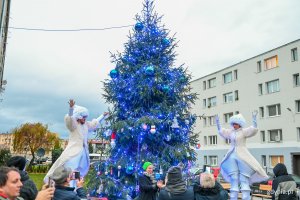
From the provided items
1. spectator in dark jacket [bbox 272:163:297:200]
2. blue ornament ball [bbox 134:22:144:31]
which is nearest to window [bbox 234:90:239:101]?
blue ornament ball [bbox 134:22:144:31]

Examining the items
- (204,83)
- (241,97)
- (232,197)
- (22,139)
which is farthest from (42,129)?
(232,197)

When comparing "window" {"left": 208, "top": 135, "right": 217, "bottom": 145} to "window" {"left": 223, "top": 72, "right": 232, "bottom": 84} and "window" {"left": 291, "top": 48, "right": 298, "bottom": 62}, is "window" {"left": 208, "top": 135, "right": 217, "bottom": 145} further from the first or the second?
"window" {"left": 291, "top": 48, "right": 298, "bottom": 62}

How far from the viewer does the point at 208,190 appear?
491 centimetres

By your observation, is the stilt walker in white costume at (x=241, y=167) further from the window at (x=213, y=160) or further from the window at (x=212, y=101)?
the window at (x=212, y=101)

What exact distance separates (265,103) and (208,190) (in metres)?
32.9

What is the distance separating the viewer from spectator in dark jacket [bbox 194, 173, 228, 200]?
16.1 feet

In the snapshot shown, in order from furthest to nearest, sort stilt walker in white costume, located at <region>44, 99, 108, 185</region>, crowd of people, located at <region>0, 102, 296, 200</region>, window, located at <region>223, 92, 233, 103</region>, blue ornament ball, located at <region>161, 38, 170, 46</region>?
window, located at <region>223, 92, 233, 103</region>, blue ornament ball, located at <region>161, 38, 170, 46</region>, stilt walker in white costume, located at <region>44, 99, 108, 185</region>, crowd of people, located at <region>0, 102, 296, 200</region>

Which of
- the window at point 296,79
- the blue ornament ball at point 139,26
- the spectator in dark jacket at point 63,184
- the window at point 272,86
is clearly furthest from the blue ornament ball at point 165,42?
the window at point 272,86

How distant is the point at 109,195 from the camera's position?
348 inches

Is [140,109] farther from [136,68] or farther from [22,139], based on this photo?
[22,139]

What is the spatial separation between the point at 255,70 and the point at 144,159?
31536 millimetres

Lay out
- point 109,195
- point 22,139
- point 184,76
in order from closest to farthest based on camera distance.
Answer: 1. point 109,195
2. point 184,76
3. point 22,139

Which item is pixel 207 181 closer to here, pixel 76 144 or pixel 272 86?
pixel 76 144

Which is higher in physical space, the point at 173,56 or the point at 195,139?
the point at 173,56
